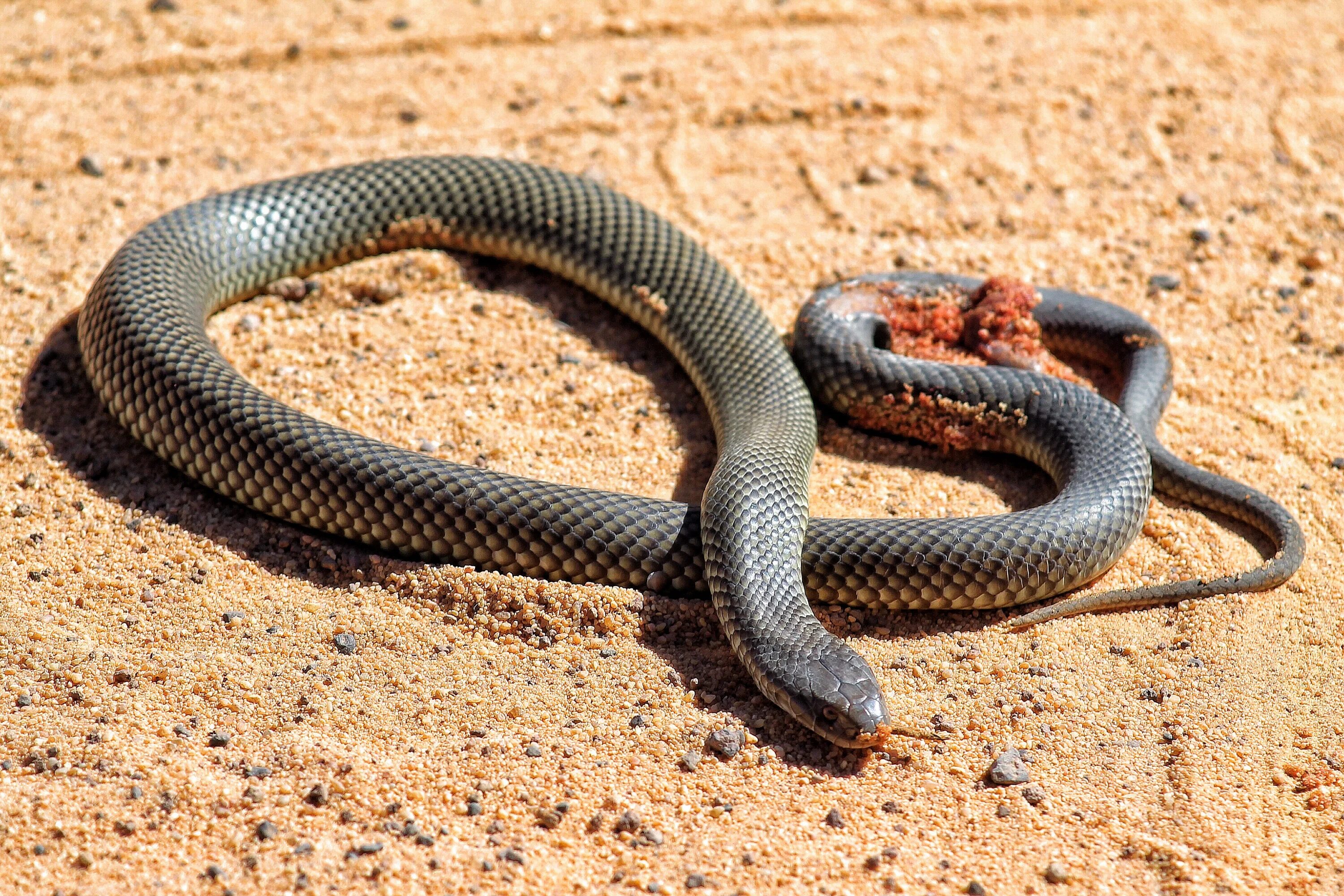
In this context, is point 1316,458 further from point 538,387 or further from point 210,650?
point 210,650

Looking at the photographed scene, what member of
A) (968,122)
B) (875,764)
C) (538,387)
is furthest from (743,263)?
(875,764)

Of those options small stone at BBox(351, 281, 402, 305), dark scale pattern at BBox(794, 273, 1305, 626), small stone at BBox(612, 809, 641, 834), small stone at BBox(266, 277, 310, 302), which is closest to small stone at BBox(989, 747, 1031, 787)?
dark scale pattern at BBox(794, 273, 1305, 626)

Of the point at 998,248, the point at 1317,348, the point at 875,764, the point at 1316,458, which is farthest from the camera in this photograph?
the point at 998,248

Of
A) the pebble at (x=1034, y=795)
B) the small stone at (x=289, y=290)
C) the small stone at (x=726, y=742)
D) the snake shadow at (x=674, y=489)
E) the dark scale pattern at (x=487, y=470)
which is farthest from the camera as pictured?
the small stone at (x=289, y=290)

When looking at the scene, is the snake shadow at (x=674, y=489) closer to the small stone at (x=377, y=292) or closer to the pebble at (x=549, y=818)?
the small stone at (x=377, y=292)

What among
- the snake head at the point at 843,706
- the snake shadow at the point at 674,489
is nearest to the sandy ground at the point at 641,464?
the snake shadow at the point at 674,489

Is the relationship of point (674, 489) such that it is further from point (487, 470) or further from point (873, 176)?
point (873, 176)
